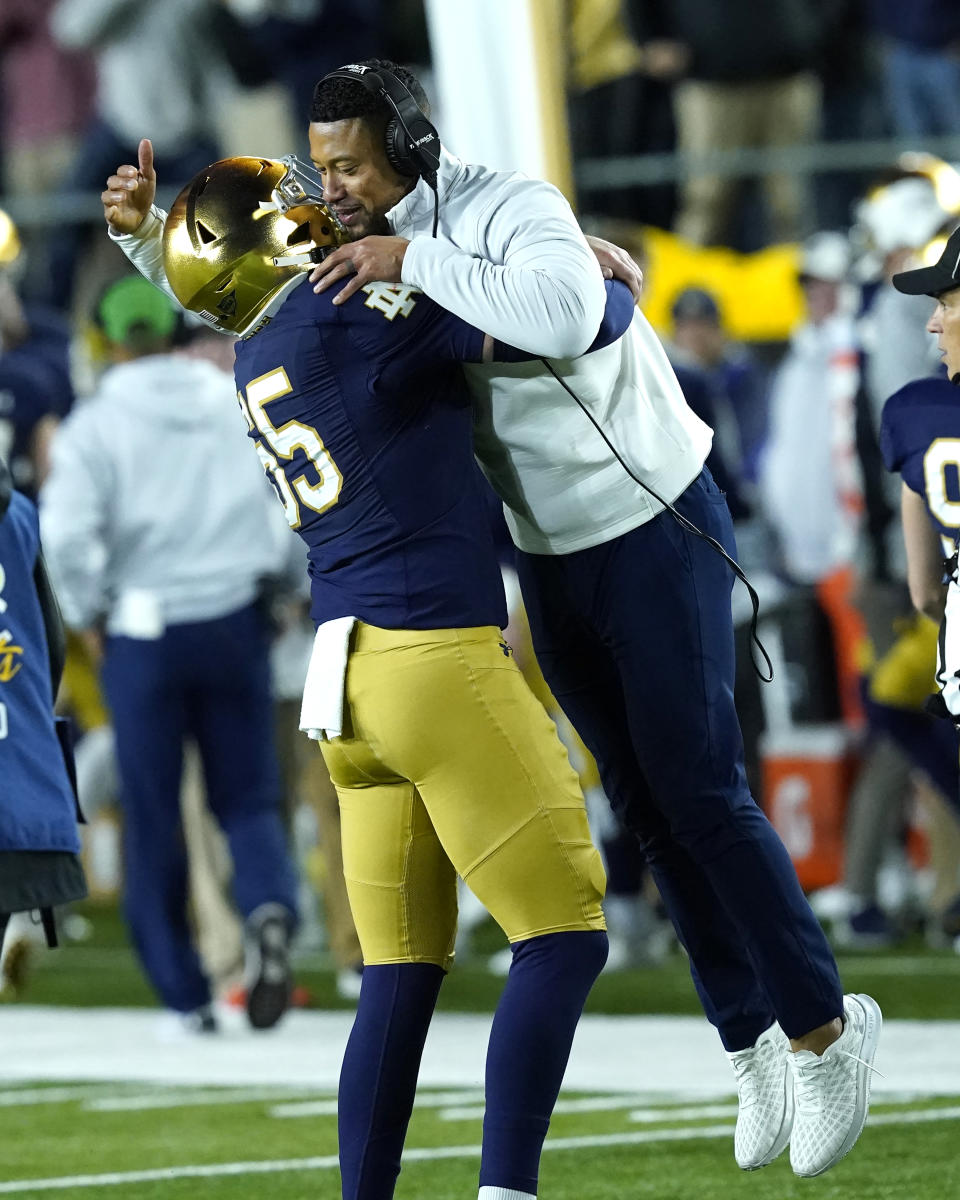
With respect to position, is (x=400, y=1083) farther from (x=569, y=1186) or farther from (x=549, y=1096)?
(x=569, y=1186)

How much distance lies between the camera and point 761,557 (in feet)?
32.0

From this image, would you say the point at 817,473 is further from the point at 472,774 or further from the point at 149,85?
the point at 472,774

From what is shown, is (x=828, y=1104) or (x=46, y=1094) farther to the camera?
(x=46, y=1094)

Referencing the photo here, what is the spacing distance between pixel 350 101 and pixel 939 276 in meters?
1.15

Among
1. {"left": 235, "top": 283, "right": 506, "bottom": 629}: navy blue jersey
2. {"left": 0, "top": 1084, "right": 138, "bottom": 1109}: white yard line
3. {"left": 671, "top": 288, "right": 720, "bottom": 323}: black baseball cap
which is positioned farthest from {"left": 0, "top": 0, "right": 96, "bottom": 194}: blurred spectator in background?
{"left": 235, "top": 283, "right": 506, "bottom": 629}: navy blue jersey

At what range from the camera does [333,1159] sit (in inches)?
223

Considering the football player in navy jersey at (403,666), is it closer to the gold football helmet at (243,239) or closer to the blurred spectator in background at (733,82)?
the gold football helmet at (243,239)

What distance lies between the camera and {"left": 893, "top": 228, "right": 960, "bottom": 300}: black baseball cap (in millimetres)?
4453

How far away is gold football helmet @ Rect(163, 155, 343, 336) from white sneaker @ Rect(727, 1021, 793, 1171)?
1714mm

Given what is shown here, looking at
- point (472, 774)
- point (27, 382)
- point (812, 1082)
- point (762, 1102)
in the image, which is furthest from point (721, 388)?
point (472, 774)

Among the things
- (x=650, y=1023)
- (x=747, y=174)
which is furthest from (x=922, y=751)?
(x=747, y=174)

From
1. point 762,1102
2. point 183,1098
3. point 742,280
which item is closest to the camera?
point 762,1102

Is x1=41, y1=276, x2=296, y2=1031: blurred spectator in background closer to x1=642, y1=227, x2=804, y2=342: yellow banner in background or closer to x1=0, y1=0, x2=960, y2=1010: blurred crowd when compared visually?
x1=0, y1=0, x2=960, y2=1010: blurred crowd

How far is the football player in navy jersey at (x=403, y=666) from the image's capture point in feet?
13.5
